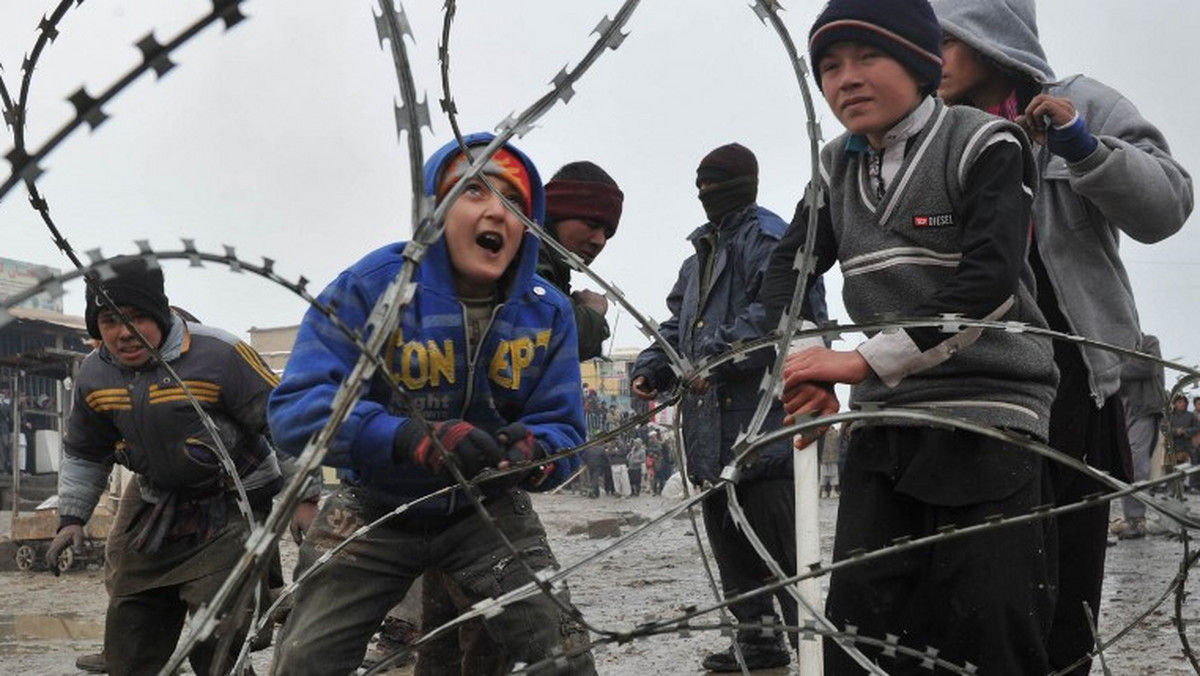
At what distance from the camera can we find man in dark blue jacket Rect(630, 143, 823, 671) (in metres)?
4.88

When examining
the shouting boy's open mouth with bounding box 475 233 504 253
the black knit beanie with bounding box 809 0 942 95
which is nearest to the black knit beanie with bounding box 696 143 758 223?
the shouting boy's open mouth with bounding box 475 233 504 253

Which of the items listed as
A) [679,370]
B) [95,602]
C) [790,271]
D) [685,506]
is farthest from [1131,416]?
[95,602]

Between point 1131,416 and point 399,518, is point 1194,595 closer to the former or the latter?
point 1131,416

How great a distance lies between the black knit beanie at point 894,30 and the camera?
2.76 m

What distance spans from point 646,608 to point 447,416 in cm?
437

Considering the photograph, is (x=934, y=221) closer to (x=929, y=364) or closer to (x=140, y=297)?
(x=929, y=364)

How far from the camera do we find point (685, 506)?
161 cm

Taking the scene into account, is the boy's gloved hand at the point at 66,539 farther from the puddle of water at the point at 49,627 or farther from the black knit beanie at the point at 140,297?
the puddle of water at the point at 49,627

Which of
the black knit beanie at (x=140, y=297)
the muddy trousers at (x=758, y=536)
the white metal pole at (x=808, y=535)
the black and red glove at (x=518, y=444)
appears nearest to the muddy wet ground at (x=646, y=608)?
the muddy trousers at (x=758, y=536)

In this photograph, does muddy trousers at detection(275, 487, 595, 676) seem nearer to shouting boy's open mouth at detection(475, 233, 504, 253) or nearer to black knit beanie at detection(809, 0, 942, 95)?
shouting boy's open mouth at detection(475, 233, 504, 253)

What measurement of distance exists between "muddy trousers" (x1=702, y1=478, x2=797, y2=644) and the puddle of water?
3.90m

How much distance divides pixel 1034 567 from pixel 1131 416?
12.6 feet

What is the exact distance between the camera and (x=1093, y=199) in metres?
2.96

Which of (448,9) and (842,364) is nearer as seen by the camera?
(448,9)
